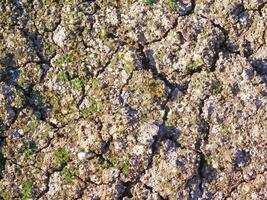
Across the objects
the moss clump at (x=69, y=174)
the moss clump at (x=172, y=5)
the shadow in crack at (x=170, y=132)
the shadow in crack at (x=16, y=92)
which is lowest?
the moss clump at (x=69, y=174)

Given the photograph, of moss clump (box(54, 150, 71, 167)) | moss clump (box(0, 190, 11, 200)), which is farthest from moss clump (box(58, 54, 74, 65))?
moss clump (box(0, 190, 11, 200))

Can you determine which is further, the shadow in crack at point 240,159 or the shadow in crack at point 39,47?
the shadow in crack at point 39,47

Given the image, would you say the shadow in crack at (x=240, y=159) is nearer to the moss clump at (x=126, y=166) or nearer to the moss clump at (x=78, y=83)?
the moss clump at (x=126, y=166)

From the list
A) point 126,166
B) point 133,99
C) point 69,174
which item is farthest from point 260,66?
point 69,174

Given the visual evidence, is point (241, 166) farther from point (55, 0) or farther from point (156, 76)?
point (55, 0)

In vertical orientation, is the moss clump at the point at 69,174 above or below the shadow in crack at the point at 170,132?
below

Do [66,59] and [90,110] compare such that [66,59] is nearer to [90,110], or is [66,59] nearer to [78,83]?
[78,83]

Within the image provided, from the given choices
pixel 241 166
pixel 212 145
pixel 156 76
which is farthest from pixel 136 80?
pixel 241 166

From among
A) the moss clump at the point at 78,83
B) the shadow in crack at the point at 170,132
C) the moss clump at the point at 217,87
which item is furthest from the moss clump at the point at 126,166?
the moss clump at the point at 217,87

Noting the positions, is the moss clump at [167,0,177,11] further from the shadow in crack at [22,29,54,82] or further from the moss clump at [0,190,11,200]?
the moss clump at [0,190,11,200]
